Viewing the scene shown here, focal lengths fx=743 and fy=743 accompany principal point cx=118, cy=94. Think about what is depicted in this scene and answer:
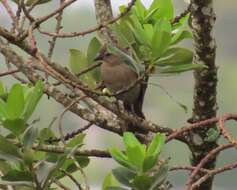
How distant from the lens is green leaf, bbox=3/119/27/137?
49.6 inches

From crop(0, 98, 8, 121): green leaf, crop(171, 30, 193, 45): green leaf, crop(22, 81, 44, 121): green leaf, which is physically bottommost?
crop(0, 98, 8, 121): green leaf

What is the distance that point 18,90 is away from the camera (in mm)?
1284

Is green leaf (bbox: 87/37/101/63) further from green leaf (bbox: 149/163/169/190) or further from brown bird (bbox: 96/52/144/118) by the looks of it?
green leaf (bbox: 149/163/169/190)

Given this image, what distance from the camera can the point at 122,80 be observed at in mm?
2514

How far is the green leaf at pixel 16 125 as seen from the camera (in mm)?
1259

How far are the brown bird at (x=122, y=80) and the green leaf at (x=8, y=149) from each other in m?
0.71

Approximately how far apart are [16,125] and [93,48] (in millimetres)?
527

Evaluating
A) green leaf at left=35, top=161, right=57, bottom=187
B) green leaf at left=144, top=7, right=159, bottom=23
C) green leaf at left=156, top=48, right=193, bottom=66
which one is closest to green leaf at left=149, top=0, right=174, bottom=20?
green leaf at left=144, top=7, right=159, bottom=23

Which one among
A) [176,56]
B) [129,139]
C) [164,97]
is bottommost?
[164,97]

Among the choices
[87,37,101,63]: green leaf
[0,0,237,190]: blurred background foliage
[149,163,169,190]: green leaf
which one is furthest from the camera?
[0,0,237,190]: blurred background foliage

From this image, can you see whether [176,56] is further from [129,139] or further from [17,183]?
[17,183]

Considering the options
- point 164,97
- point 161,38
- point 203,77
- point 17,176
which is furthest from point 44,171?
point 164,97

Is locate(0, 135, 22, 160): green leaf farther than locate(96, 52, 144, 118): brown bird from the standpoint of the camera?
No

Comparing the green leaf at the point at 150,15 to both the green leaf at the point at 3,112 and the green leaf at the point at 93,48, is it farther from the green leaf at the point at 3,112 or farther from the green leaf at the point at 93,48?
the green leaf at the point at 3,112
